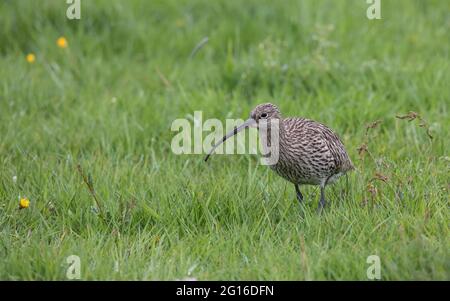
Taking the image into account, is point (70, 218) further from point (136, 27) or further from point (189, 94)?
point (136, 27)

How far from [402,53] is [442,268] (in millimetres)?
4666

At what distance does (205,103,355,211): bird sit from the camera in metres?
5.99

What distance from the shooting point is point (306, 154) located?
19.8 ft

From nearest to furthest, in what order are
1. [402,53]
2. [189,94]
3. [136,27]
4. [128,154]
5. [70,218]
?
[70,218], [128,154], [189,94], [402,53], [136,27]

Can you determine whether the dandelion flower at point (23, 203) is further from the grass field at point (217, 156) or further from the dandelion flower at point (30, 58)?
the dandelion flower at point (30, 58)

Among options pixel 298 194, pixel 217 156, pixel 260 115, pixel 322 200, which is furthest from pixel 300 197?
pixel 217 156

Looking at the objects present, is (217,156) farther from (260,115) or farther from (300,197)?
(300,197)

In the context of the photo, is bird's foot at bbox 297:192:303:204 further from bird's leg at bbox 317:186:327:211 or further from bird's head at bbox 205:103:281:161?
bird's head at bbox 205:103:281:161

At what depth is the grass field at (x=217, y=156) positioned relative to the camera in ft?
16.7

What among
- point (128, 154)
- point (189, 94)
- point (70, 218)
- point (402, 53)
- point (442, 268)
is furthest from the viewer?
point (402, 53)

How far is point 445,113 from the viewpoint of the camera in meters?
7.43

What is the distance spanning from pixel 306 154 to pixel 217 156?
1078mm

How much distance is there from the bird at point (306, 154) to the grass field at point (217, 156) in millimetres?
157
